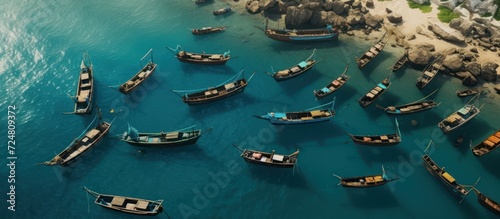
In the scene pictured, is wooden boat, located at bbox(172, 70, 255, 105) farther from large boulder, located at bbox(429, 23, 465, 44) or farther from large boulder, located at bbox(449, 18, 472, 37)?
large boulder, located at bbox(449, 18, 472, 37)

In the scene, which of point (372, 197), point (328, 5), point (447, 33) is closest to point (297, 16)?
point (328, 5)

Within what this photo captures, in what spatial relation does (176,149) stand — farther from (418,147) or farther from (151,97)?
(418,147)

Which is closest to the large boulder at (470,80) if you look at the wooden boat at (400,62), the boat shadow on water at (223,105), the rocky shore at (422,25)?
the rocky shore at (422,25)

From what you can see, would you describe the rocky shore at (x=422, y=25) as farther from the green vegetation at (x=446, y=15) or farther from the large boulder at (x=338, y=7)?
the green vegetation at (x=446, y=15)

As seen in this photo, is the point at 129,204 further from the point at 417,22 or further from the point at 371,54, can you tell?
the point at 417,22

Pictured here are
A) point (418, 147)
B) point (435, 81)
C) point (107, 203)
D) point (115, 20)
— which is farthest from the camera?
point (115, 20)

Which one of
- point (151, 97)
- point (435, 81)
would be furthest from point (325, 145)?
point (151, 97)
